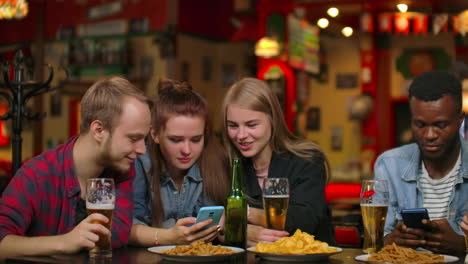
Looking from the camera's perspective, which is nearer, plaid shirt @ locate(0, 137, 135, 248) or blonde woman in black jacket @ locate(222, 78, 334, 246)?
plaid shirt @ locate(0, 137, 135, 248)

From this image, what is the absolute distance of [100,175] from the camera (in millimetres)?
2289

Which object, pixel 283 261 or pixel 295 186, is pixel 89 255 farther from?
pixel 295 186

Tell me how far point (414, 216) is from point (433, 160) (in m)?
0.59

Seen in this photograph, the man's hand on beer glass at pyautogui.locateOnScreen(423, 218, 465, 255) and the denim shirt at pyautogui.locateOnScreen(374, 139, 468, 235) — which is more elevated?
the denim shirt at pyautogui.locateOnScreen(374, 139, 468, 235)

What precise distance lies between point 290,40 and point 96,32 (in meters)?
3.96

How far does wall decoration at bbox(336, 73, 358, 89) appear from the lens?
10596 mm

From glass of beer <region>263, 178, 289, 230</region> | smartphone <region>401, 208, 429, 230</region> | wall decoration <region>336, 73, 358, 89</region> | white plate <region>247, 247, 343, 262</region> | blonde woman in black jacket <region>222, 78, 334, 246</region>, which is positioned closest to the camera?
white plate <region>247, 247, 343, 262</region>

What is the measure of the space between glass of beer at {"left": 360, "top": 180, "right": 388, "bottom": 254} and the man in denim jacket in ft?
1.22

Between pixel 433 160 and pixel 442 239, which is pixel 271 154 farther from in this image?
pixel 442 239

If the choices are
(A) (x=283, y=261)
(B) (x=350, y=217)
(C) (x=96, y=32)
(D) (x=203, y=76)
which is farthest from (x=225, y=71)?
(A) (x=283, y=261)

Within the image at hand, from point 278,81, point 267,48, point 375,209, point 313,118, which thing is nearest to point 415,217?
point 375,209

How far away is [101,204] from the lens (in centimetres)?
194

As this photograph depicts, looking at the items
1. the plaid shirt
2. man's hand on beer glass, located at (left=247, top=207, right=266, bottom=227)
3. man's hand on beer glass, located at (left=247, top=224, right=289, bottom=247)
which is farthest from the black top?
the plaid shirt

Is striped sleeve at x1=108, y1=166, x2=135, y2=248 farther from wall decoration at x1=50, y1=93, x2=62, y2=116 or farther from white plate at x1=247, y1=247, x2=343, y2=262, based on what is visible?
wall decoration at x1=50, y1=93, x2=62, y2=116
